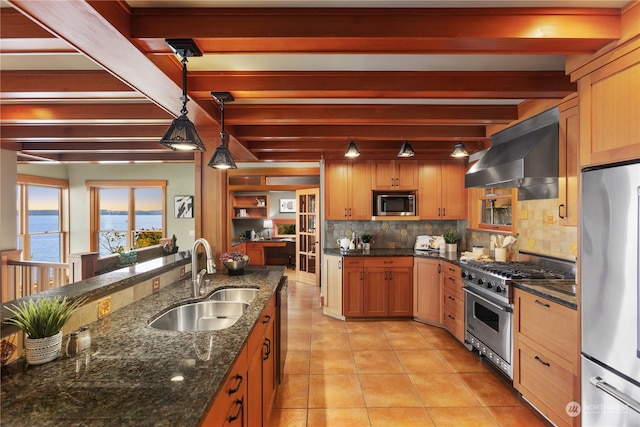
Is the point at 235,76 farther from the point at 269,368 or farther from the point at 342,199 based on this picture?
the point at 342,199

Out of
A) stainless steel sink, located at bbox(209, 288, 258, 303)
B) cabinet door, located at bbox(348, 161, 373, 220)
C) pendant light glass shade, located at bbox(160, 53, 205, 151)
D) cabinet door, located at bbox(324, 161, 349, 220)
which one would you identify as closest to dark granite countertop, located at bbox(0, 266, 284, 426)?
stainless steel sink, located at bbox(209, 288, 258, 303)

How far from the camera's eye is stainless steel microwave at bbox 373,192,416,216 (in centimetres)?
493

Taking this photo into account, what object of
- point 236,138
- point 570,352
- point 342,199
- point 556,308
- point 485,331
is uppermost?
point 236,138

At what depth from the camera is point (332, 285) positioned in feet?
15.9

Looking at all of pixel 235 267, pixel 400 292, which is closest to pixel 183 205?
pixel 235 267

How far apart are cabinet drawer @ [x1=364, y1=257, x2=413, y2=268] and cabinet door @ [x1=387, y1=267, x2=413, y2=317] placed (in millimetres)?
70

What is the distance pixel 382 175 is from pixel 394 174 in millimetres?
182

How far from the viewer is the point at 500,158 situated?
129 inches

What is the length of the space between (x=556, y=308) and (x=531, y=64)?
1.71 metres

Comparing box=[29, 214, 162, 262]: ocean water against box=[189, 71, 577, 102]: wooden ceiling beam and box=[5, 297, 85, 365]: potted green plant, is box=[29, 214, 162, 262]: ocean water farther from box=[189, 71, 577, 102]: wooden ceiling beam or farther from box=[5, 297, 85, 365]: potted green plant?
box=[5, 297, 85, 365]: potted green plant

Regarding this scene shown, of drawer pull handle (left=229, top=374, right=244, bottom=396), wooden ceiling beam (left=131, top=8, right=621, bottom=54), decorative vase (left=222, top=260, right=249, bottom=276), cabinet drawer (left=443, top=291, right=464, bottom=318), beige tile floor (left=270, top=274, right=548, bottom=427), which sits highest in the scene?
wooden ceiling beam (left=131, top=8, right=621, bottom=54)

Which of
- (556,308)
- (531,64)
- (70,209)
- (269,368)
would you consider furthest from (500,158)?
(70,209)

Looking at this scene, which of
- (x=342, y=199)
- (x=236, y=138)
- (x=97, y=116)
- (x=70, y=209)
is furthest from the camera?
(x=70, y=209)

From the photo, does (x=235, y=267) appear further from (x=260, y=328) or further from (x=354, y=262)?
(x=354, y=262)
